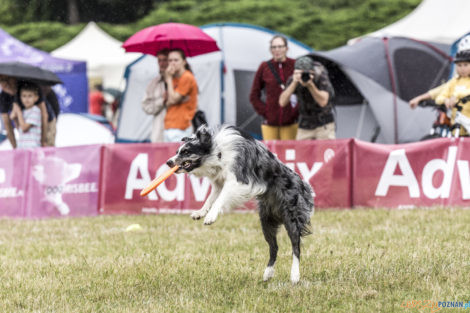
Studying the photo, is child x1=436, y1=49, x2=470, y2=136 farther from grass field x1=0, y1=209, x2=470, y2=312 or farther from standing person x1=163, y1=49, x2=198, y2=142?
standing person x1=163, y1=49, x2=198, y2=142

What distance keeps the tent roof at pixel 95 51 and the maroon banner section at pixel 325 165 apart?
16.2 meters

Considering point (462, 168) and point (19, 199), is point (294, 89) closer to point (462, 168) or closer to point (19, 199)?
point (462, 168)

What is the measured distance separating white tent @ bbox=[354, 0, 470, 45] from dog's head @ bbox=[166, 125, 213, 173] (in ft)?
39.1

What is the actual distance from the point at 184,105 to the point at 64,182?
8.13ft

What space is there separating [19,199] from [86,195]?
1.12 meters

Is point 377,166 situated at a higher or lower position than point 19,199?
higher

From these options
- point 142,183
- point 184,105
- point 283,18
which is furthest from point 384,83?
point 283,18

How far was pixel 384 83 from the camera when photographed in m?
12.2

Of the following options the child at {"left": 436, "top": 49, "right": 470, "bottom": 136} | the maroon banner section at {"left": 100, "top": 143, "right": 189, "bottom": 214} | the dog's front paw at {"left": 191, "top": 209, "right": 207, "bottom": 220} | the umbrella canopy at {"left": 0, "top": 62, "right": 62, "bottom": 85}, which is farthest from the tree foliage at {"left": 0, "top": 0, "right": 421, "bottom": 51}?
the dog's front paw at {"left": 191, "top": 209, "right": 207, "bottom": 220}

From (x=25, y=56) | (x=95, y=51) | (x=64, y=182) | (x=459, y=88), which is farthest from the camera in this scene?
(x=95, y=51)

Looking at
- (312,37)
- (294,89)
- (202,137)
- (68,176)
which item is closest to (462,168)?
(294,89)

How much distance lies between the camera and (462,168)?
8.73 m

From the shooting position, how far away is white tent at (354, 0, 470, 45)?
16.3 metres

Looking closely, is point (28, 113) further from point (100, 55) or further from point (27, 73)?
point (100, 55)
